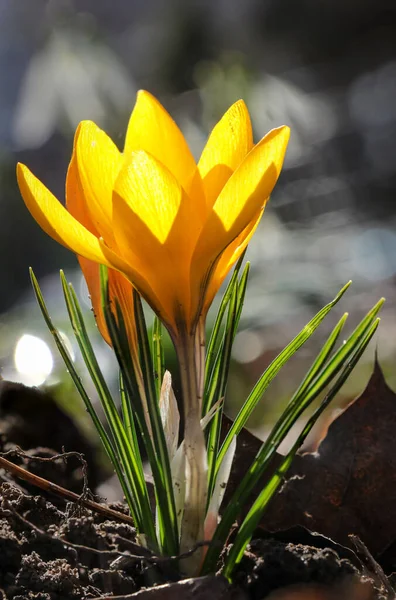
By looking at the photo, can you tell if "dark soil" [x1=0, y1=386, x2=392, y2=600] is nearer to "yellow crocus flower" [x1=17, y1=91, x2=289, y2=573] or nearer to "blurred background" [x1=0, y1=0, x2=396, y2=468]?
"yellow crocus flower" [x1=17, y1=91, x2=289, y2=573]

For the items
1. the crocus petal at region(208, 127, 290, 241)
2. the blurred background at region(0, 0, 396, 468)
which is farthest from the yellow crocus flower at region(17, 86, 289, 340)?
the blurred background at region(0, 0, 396, 468)

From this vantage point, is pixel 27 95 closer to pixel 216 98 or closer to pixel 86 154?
pixel 216 98

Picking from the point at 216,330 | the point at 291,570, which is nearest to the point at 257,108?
the point at 216,330

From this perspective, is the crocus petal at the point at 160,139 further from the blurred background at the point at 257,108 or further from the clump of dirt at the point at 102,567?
the blurred background at the point at 257,108

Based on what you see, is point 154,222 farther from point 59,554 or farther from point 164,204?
point 59,554

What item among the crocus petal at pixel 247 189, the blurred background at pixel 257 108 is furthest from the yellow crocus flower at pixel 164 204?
the blurred background at pixel 257 108

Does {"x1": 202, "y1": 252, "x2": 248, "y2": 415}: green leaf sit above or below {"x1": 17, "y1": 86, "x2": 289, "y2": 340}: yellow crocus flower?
below
